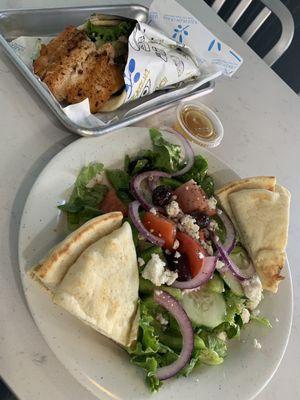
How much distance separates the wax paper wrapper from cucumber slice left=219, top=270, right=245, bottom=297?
0.63 meters

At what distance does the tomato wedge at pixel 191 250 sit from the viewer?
4.27ft

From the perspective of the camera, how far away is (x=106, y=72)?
160 centimetres

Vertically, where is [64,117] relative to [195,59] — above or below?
below

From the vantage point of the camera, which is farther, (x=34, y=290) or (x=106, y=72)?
(x=106, y=72)

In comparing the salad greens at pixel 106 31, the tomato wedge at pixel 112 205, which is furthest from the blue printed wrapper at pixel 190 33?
the tomato wedge at pixel 112 205

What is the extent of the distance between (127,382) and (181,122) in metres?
0.96

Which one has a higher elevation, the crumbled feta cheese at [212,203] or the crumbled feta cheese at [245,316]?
the crumbled feta cheese at [212,203]

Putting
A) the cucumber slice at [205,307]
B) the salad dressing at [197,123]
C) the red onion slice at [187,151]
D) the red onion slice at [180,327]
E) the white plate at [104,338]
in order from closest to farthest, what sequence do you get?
1. the white plate at [104,338]
2. the red onion slice at [180,327]
3. the cucumber slice at [205,307]
4. the red onion slice at [187,151]
5. the salad dressing at [197,123]

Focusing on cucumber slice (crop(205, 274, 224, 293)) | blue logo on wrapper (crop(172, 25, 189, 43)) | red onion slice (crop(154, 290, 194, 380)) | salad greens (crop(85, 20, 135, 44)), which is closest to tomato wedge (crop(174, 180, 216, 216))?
cucumber slice (crop(205, 274, 224, 293))

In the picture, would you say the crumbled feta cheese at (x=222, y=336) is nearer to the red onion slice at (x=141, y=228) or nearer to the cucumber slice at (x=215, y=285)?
the cucumber slice at (x=215, y=285)

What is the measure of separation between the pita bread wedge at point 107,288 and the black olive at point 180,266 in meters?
0.13

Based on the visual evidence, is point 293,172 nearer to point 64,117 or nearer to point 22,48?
point 64,117

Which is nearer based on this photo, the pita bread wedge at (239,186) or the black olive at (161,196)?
the black olive at (161,196)

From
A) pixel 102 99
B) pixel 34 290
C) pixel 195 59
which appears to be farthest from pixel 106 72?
pixel 34 290
